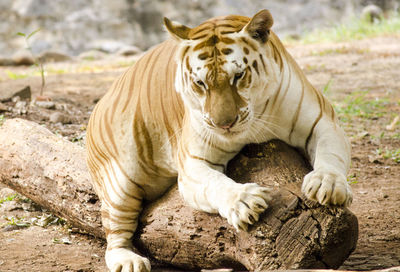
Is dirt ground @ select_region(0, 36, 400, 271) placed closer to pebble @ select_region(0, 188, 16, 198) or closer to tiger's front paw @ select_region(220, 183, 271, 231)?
pebble @ select_region(0, 188, 16, 198)

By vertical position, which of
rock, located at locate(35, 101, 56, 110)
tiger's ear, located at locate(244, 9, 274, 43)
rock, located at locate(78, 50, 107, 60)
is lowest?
rock, located at locate(78, 50, 107, 60)

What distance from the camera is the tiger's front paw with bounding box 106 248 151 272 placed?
10.7 ft

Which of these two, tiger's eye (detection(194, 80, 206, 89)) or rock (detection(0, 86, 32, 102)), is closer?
tiger's eye (detection(194, 80, 206, 89))

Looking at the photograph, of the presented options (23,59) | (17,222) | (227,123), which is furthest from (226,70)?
(23,59)

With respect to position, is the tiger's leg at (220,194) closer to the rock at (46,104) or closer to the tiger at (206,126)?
the tiger at (206,126)

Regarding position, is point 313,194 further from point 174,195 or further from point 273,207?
point 174,195

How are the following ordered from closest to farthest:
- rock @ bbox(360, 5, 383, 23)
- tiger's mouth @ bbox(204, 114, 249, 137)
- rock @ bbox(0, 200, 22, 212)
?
tiger's mouth @ bbox(204, 114, 249, 137) → rock @ bbox(0, 200, 22, 212) → rock @ bbox(360, 5, 383, 23)

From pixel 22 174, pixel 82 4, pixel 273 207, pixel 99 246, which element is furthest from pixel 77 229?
pixel 82 4

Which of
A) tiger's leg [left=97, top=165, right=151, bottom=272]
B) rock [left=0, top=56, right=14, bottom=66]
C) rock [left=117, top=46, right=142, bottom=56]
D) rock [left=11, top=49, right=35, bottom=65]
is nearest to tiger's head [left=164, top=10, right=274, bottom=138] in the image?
tiger's leg [left=97, top=165, right=151, bottom=272]

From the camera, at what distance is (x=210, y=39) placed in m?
2.80

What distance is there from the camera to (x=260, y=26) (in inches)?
110

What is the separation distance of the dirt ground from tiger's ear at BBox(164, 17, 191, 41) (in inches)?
64.7

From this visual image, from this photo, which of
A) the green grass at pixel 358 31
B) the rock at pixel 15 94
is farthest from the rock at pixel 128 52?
the rock at pixel 15 94

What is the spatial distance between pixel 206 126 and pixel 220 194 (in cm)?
38
